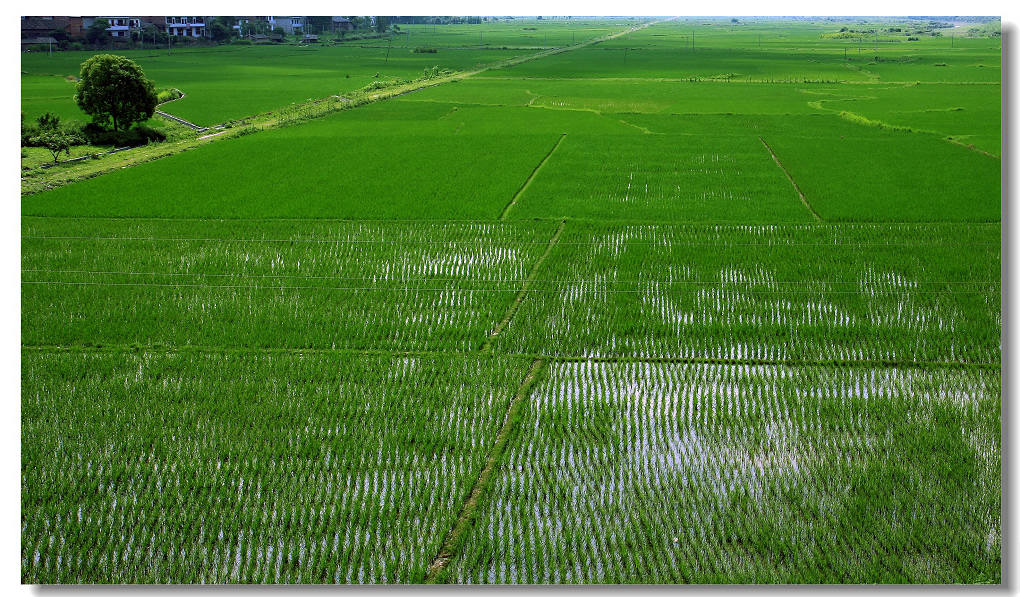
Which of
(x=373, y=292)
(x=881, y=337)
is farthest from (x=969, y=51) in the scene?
(x=373, y=292)

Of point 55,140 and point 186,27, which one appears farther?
point 55,140

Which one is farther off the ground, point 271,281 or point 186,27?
point 186,27

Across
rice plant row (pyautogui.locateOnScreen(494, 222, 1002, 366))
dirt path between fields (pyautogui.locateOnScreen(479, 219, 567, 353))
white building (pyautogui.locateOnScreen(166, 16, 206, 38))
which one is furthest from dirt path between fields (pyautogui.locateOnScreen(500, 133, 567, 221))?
white building (pyautogui.locateOnScreen(166, 16, 206, 38))

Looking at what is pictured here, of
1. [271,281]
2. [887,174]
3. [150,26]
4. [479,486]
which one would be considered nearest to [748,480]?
[479,486]

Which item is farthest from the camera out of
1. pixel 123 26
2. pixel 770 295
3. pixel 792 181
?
pixel 792 181

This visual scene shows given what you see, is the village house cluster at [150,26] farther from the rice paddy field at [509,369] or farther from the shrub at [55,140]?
the shrub at [55,140]

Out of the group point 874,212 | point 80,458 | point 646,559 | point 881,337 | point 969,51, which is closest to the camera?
point 646,559

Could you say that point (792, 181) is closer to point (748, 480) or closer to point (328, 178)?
point (328, 178)

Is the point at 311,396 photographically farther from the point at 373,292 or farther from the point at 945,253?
the point at 945,253
